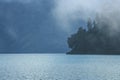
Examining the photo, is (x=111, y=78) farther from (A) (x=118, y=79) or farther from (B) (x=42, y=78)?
(B) (x=42, y=78)

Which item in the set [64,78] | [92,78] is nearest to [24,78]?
[64,78]

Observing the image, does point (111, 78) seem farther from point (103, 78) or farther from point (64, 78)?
point (64, 78)

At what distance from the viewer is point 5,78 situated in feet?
314

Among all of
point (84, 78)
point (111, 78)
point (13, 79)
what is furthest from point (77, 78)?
point (13, 79)

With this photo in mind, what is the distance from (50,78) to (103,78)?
1251 cm

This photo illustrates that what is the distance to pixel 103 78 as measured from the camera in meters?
92.0

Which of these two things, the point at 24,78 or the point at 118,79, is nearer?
the point at 118,79

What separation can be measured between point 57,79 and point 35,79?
506cm

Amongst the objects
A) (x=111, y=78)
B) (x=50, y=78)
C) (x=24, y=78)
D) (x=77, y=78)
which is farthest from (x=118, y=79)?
(x=24, y=78)

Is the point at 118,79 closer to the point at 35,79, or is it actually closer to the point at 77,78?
the point at 77,78

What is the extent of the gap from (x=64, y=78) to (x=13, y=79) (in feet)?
39.1

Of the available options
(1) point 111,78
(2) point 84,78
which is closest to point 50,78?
(2) point 84,78

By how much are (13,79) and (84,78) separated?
54.2 ft

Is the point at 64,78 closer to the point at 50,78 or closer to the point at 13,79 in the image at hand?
the point at 50,78
